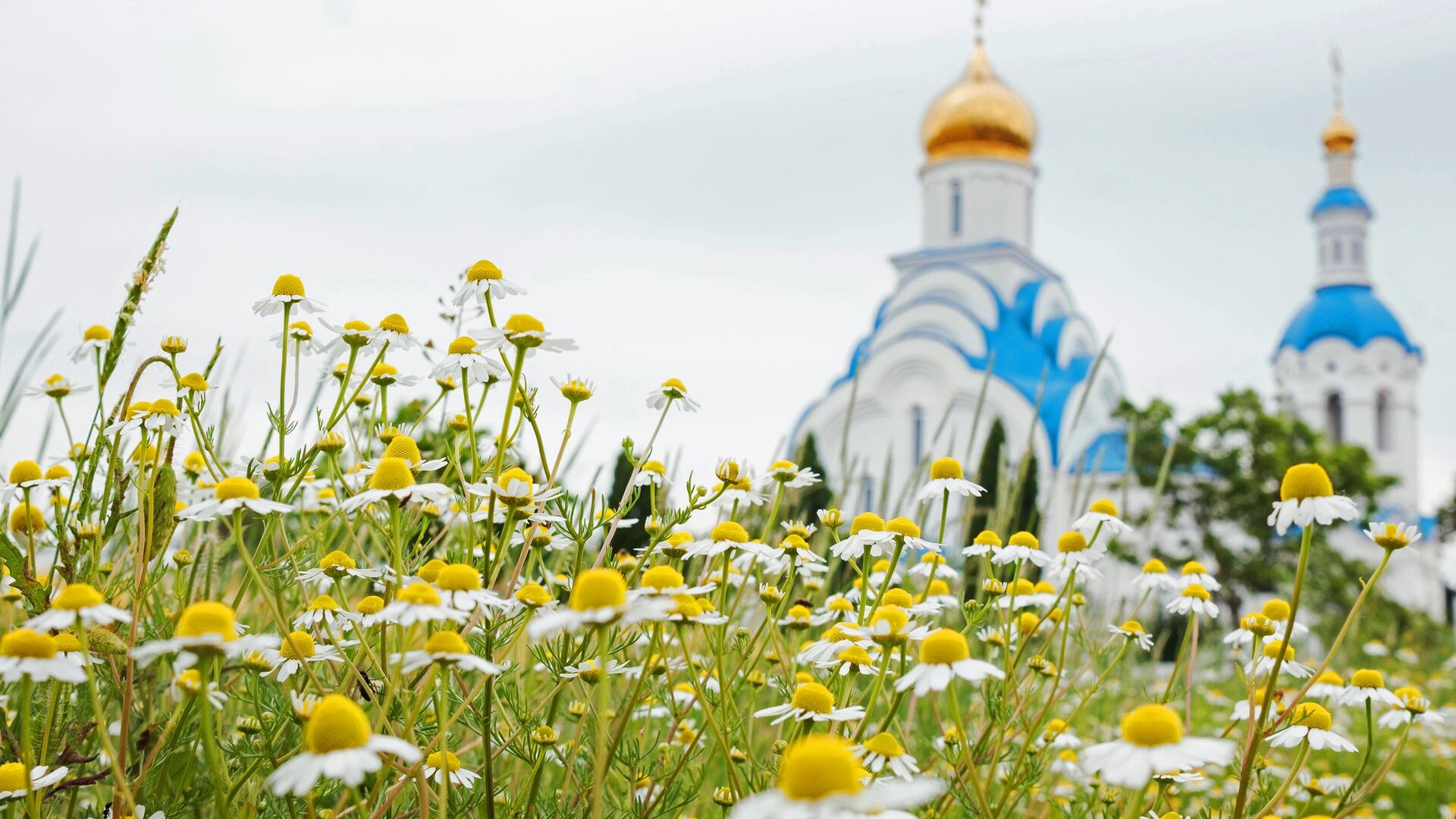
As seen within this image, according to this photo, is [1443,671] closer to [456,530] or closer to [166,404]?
[456,530]

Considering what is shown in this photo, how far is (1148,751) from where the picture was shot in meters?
1.16

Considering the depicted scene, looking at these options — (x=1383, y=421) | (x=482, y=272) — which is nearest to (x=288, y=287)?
(x=482, y=272)

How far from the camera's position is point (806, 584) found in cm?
276

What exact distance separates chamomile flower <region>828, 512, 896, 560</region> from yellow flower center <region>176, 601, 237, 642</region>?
3.23 feet

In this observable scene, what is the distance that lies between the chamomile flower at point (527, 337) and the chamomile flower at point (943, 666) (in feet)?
2.20

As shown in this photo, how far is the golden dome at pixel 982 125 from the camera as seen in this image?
94.1 feet

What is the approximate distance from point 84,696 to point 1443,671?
11061 millimetres

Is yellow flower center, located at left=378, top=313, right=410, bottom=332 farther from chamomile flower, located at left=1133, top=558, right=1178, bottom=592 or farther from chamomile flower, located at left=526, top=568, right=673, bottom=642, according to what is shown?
chamomile flower, located at left=1133, top=558, right=1178, bottom=592

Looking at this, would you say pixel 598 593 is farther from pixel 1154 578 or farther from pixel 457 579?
pixel 1154 578

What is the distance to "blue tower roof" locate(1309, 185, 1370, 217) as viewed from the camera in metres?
33.0

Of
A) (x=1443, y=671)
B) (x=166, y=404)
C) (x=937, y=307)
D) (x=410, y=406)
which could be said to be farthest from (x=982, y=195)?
(x=166, y=404)

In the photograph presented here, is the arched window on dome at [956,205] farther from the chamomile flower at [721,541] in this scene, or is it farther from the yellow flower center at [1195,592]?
the chamomile flower at [721,541]

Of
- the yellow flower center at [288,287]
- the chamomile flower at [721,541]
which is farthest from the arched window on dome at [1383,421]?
the yellow flower center at [288,287]

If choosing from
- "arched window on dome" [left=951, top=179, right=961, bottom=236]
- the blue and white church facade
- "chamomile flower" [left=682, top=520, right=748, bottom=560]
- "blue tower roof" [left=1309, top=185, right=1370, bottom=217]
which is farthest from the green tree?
"chamomile flower" [left=682, top=520, right=748, bottom=560]
